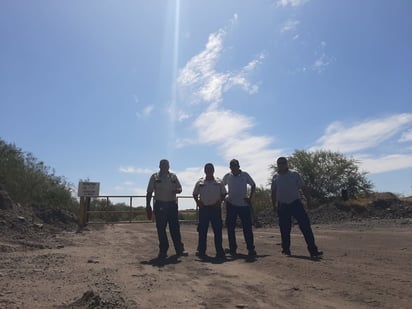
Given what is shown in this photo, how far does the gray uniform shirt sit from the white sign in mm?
13485

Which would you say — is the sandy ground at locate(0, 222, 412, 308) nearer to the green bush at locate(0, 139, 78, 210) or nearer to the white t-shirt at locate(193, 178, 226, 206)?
the white t-shirt at locate(193, 178, 226, 206)

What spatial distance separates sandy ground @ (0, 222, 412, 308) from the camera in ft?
15.7

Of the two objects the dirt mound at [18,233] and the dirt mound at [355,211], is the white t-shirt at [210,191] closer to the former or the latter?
the dirt mound at [18,233]

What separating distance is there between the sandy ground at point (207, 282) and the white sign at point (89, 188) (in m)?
12.1

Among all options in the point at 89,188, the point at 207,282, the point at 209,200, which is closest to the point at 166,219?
the point at 209,200

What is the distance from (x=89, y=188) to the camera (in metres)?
20.9

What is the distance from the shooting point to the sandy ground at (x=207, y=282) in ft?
15.7

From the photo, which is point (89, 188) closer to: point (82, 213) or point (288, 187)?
point (82, 213)

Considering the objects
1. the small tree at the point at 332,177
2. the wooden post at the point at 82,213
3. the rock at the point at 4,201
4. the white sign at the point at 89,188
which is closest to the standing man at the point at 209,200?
the rock at the point at 4,201

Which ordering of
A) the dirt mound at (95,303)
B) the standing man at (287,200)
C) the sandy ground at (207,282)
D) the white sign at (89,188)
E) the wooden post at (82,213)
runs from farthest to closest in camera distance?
the white sign at (89,188) → the wooden post at (82,213) → the standing man at (287,200) → the sandy ground at (207,282) → the dirt mound at (95,303)

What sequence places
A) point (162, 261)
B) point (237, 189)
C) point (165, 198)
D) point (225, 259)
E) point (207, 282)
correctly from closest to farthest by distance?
point (207, 282)
point (162, 261)
point (225, 259)
point (165, 198)
point (237, 189)

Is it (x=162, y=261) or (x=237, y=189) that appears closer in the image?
(x=162, y=261)

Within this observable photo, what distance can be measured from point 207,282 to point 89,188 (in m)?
15.9

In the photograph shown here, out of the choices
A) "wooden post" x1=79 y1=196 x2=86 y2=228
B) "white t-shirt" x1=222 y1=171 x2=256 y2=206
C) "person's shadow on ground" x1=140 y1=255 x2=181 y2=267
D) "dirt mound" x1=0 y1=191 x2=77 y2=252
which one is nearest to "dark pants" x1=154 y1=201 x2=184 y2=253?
"person's shadow on ground" x1=140 y1=255 x2=181 y2=267
